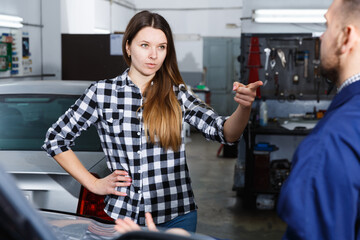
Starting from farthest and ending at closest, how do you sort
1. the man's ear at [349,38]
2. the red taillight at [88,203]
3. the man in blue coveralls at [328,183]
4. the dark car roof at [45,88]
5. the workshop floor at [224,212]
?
the workshop floor at [224,212], the dark car roof at [45,88], the red taillight at [88,203], the man's ear at [349,38], the man in blue coveralls at [328,183]

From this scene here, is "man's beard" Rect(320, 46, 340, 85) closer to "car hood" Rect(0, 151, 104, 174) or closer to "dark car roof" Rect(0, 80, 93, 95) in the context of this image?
"car hood" Rect(0, 151, 104, 174)

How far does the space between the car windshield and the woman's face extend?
3.67ft

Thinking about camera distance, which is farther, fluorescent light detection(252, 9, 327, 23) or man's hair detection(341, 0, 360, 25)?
fluorescent light detection(252, 9, 327, 23)

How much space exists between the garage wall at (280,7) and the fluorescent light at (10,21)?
3880mm

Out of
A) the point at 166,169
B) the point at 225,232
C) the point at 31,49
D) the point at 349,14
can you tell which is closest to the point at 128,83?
the point at 166,169

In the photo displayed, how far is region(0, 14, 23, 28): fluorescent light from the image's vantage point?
7383 millimetres

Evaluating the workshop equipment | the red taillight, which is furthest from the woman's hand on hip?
the workshop equipment

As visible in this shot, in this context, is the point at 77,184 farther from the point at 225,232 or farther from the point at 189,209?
the point at 225,232

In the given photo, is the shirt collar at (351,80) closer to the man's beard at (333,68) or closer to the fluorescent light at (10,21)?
the man's beard at (333,68)

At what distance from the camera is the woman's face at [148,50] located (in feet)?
6.14

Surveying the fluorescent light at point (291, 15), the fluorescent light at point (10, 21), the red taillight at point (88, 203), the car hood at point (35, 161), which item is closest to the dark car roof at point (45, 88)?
the car hood at point (35, 161)

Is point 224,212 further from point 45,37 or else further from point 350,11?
point 45,37

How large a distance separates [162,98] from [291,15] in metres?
4.13

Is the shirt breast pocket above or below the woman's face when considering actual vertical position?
below
